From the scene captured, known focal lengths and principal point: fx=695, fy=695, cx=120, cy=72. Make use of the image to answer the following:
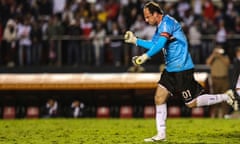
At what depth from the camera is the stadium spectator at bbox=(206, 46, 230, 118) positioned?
21953 millimetres

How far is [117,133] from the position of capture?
1475 cm

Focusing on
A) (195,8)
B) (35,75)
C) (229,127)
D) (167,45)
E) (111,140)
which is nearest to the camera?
(167,45)

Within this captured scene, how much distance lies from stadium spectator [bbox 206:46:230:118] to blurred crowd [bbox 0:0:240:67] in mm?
1454

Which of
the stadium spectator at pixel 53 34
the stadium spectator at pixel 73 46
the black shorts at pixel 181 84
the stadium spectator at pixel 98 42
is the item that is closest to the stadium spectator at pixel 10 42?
the stadium spectator at pixel 53 34

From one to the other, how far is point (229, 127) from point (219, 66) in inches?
239

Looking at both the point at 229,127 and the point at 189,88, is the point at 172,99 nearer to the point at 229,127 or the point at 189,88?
the point at 229,127

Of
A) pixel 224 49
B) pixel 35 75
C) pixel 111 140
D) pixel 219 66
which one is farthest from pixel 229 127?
pixel 35 75

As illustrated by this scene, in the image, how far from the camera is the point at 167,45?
1223cm

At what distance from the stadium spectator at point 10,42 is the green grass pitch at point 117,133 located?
6.89m

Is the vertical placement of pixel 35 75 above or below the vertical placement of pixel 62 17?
below

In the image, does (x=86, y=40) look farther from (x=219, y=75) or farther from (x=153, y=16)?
(x=153, y=16)

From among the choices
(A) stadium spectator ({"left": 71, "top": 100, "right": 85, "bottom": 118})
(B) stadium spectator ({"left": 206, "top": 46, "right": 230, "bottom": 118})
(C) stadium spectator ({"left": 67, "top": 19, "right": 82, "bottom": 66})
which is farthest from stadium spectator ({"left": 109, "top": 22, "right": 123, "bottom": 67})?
(B) stadium spectator ({"left": 206, "top": 46, "right": 230, "bottom": 118})

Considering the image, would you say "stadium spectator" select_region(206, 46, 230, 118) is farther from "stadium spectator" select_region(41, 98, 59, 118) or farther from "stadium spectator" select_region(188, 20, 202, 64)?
"stadium spectator" select_region(41, 98, 59, 118)

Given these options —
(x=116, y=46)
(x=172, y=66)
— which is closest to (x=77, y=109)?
(x=116, y=46)
